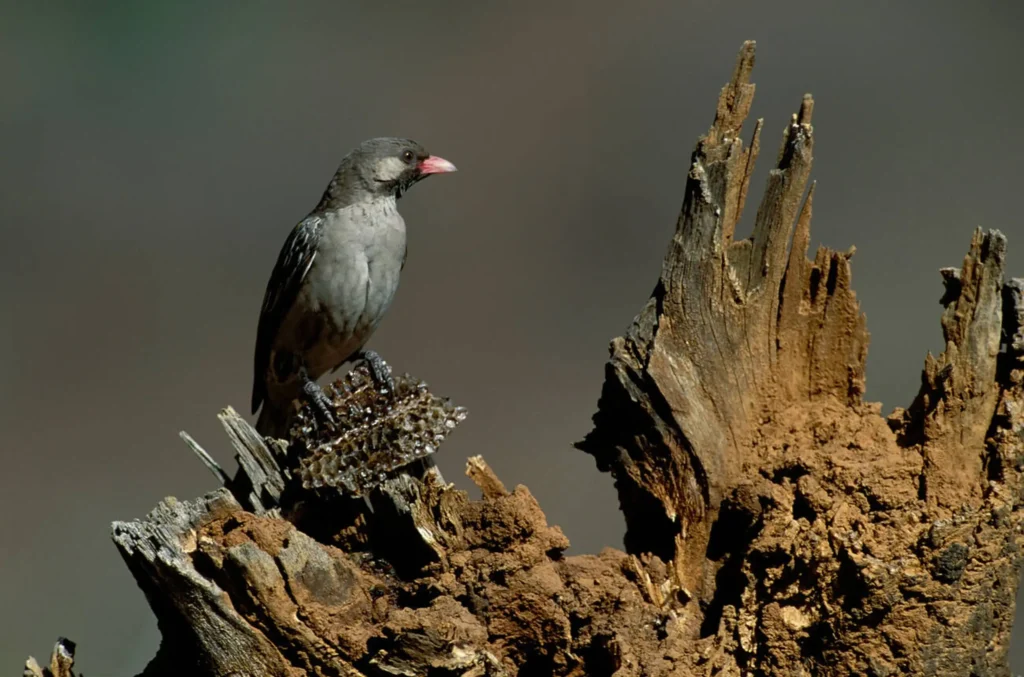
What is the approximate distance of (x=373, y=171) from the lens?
5.85 m

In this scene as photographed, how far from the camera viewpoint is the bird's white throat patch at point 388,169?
19.2 ft

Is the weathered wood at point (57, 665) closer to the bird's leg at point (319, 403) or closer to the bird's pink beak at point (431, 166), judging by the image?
the bird's leg at point (319, 403)

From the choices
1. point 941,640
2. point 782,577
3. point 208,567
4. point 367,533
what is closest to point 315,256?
point 367,533

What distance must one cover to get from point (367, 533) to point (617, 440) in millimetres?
1004

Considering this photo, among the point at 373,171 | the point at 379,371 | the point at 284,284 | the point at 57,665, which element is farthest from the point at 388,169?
the point at 57,665

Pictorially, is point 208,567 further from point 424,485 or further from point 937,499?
point 937,499

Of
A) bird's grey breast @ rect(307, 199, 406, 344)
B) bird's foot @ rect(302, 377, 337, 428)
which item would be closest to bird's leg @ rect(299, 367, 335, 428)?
bird's foot @ rect(302, 377, 337, 428)

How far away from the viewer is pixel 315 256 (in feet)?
18.7

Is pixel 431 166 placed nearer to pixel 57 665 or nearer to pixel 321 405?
pixel 321 405

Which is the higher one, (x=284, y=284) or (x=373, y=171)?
(x=373, y=171)

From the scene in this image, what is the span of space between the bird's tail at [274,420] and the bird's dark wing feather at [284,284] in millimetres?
78

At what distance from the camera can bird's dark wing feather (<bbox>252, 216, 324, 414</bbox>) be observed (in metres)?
5.73

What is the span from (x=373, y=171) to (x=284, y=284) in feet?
2.66

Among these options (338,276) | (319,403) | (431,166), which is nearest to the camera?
(319,403)
